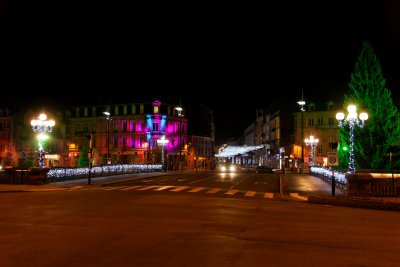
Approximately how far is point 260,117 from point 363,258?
131990 mm

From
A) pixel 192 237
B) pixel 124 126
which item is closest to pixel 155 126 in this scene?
pixel 124 126

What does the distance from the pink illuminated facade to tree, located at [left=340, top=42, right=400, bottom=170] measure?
165ft

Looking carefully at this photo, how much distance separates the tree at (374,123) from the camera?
122 feet

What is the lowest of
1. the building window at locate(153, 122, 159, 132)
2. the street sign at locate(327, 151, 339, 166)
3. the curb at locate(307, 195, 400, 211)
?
the curb at locate(307, 195, 400, 211)

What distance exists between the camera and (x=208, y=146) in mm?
114500

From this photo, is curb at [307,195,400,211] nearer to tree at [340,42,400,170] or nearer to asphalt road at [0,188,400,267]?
asphalt road at [0,188,400,267]

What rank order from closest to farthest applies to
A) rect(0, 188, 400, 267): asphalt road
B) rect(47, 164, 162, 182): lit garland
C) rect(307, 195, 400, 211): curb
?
rect(0, 188, 400, 267): asphalt road → rect(307, 195, 400, 211): curb → rect(47, 164, 162, 182): lit garland

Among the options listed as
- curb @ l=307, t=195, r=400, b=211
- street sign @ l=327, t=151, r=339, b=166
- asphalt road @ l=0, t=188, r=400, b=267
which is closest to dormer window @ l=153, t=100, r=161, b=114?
street sign @ l=327, t=151, r=339, b=166

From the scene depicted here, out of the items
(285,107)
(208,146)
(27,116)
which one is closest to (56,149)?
(27,116)

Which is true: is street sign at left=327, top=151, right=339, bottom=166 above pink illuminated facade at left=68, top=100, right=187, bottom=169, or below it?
below

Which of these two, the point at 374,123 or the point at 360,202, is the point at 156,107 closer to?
the point at 374,123

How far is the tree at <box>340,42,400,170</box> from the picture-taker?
122ft

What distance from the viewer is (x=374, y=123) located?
37188mm

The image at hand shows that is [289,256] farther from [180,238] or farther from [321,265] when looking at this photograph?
[180,238]
